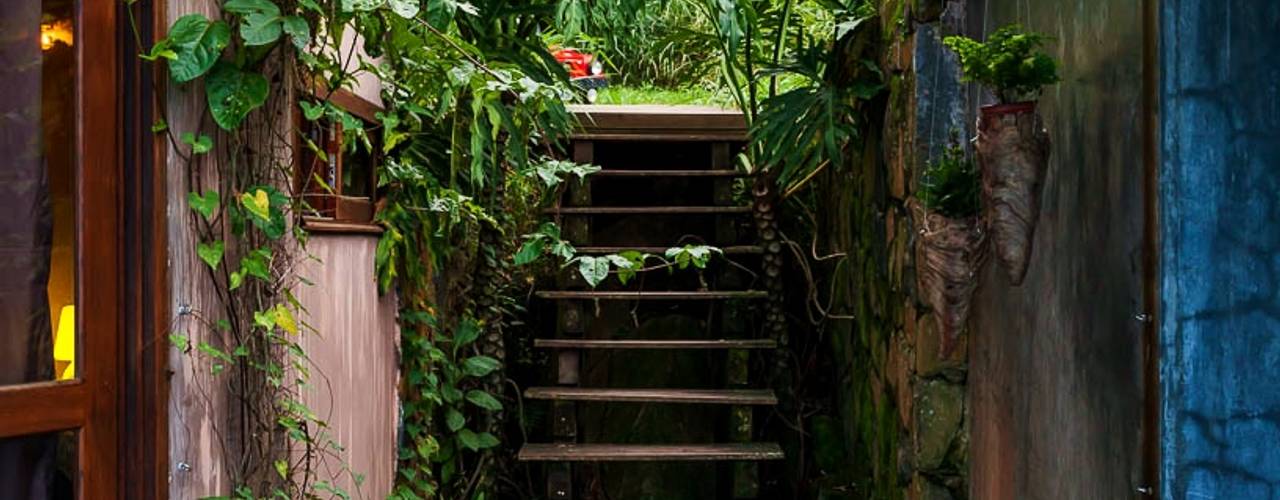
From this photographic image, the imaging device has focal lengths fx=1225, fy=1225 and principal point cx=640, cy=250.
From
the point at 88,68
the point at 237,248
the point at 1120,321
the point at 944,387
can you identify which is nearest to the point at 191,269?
the point at 237,248

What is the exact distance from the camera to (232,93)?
82.5 inches

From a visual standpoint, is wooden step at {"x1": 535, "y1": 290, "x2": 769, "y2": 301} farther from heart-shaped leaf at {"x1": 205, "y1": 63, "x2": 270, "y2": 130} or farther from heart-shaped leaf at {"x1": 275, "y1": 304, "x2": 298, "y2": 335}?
heart-shaped leaf at {"x1": 205, "y1": 63, "x2": 270, "y2": 130}

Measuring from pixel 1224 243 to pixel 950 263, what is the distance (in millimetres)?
860

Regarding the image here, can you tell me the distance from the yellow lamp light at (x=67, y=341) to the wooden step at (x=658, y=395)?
3.06 metres

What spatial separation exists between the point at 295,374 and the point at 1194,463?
1.78m

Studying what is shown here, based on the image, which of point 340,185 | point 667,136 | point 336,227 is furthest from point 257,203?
point 667,136

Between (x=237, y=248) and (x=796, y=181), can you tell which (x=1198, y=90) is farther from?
(x=796, y=181)

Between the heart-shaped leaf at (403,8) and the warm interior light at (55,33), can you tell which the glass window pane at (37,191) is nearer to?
the warm interior light at (55,33)

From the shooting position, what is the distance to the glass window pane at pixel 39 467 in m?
1.70

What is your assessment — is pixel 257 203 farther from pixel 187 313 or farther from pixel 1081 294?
pixel 1081 294

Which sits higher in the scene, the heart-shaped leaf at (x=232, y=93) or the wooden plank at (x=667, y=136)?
the wooden plank at (x=667, y=136)

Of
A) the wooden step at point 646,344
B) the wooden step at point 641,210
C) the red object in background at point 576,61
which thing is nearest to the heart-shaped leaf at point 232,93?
the wooden step at point 646,344

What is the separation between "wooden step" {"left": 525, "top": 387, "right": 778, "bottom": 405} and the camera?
478cm

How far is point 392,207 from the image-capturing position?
12.4 feet
